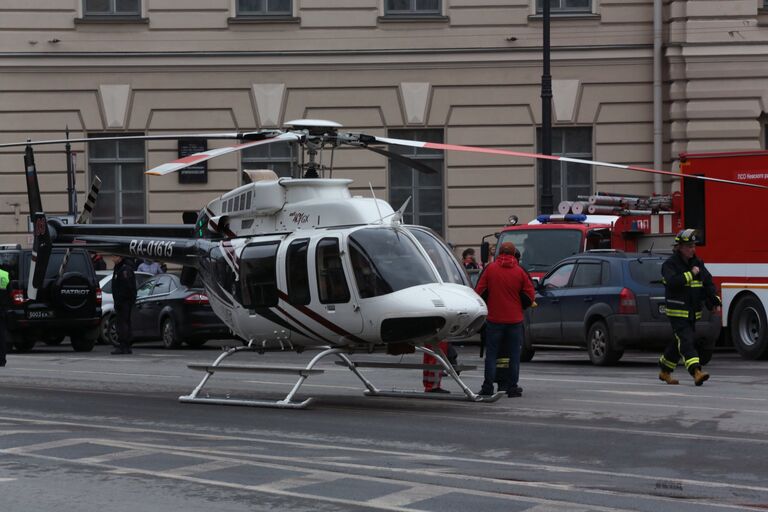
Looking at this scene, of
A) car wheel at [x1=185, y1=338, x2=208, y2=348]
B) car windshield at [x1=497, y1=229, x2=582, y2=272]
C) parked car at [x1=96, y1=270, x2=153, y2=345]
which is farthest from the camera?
parked car at [x1=96, y1=270, x2=153, y2=345]

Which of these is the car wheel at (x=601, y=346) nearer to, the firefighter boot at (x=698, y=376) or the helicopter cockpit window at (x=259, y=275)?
the firefighter boot at (x=698, y=376)

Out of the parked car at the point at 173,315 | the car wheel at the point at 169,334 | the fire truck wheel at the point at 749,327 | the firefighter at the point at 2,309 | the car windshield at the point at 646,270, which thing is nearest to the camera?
the car windshield at the point at 646,270

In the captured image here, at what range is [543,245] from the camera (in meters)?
27.6

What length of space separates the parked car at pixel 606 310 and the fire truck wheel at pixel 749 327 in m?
1.34

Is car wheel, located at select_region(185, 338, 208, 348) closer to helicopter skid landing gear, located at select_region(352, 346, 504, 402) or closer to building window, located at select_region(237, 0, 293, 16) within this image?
building window, located at select_region(237, 0, 293, 16)

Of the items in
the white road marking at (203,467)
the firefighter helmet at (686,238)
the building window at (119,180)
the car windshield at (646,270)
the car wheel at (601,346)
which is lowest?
the car wheel at (601,346)

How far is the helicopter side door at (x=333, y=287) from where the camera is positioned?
15.7m

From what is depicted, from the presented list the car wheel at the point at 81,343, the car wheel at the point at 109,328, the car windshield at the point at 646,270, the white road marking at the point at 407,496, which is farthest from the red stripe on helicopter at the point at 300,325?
the car wheel at the point at 109,328

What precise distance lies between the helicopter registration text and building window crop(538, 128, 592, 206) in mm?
16366

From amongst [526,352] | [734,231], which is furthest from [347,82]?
[734,231]

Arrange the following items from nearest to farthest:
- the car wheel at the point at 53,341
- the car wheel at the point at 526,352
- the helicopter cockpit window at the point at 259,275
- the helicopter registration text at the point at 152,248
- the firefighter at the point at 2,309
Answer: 1. the helicopter cockpit window at the point at 259,275
2. the helicopter registration text at the point at 152,248
3. the firefighter at the point at 2,309
4. the car wheel at the point at 526,352
5. the car wheel at the point at 53,341

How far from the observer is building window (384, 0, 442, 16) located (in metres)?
34.7

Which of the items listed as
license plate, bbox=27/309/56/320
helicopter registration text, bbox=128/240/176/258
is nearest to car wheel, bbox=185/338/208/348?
license plate, bbox=27/309/56/320

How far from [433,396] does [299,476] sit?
595 centimetres
